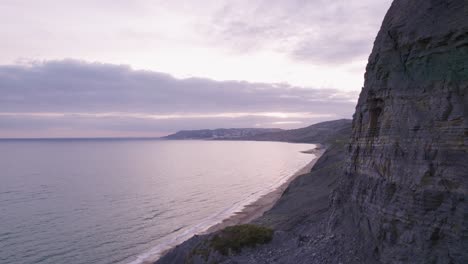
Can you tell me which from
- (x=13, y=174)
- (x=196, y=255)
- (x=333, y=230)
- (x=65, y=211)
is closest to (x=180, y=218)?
(x=65, y=211)

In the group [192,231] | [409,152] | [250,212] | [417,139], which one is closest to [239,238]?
[409,152]

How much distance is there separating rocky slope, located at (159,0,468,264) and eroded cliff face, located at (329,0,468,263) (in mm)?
31

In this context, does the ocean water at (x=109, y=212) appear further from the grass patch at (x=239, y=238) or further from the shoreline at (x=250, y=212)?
the grass patch at (x=239, y=238)

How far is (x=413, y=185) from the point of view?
12359mm

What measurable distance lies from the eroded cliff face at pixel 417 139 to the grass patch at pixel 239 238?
693 cm

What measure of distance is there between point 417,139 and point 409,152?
56 centimetres

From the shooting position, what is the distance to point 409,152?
1273 centimetres

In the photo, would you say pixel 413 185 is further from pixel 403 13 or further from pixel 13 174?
pixel 13 174

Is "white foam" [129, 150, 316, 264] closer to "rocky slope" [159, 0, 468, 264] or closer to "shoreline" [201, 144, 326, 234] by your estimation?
"shoreline" [201, 144, 326, 234]

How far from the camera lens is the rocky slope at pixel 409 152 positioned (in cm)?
1123

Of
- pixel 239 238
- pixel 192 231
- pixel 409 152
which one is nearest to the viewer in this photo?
pixel 409 152

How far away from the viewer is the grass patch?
21094mm

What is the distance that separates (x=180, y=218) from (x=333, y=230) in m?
27.8

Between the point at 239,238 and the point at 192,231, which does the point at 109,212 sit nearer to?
the point at 192,231
